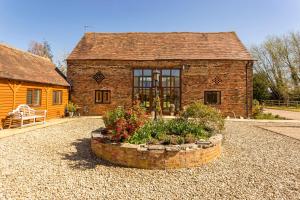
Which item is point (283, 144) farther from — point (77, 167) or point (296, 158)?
point (77, 167)

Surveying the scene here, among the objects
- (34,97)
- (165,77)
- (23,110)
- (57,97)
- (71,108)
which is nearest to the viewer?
(23,110)

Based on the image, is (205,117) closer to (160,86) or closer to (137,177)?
Result: (137,177)

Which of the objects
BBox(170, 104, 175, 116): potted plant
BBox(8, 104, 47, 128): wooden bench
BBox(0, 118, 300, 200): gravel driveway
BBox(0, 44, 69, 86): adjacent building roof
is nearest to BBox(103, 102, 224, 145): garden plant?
BBox(0, 118, 300, 200): gravel driveway

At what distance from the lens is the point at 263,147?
7766 mm

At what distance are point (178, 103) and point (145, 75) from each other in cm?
382

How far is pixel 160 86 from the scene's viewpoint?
17.6 m

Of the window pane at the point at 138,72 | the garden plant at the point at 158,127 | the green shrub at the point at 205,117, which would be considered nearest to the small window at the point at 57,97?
the window pane at the point at 138,72

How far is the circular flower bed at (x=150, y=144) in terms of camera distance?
5371 millimetres

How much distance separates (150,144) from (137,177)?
1168 mm

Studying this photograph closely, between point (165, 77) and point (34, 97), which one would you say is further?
point (165, 77)

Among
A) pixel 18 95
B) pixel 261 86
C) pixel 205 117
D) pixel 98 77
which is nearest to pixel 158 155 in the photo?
pixel 205 117

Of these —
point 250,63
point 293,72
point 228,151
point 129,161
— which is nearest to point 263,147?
point 228,151

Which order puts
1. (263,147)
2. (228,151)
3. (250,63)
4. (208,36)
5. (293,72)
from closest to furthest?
1. (228,151)
2. (263,147)
3. (250,63)
4. (208,36)
5. (293,72)

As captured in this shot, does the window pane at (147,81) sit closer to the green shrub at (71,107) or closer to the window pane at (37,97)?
the green shrub at (71,107)
